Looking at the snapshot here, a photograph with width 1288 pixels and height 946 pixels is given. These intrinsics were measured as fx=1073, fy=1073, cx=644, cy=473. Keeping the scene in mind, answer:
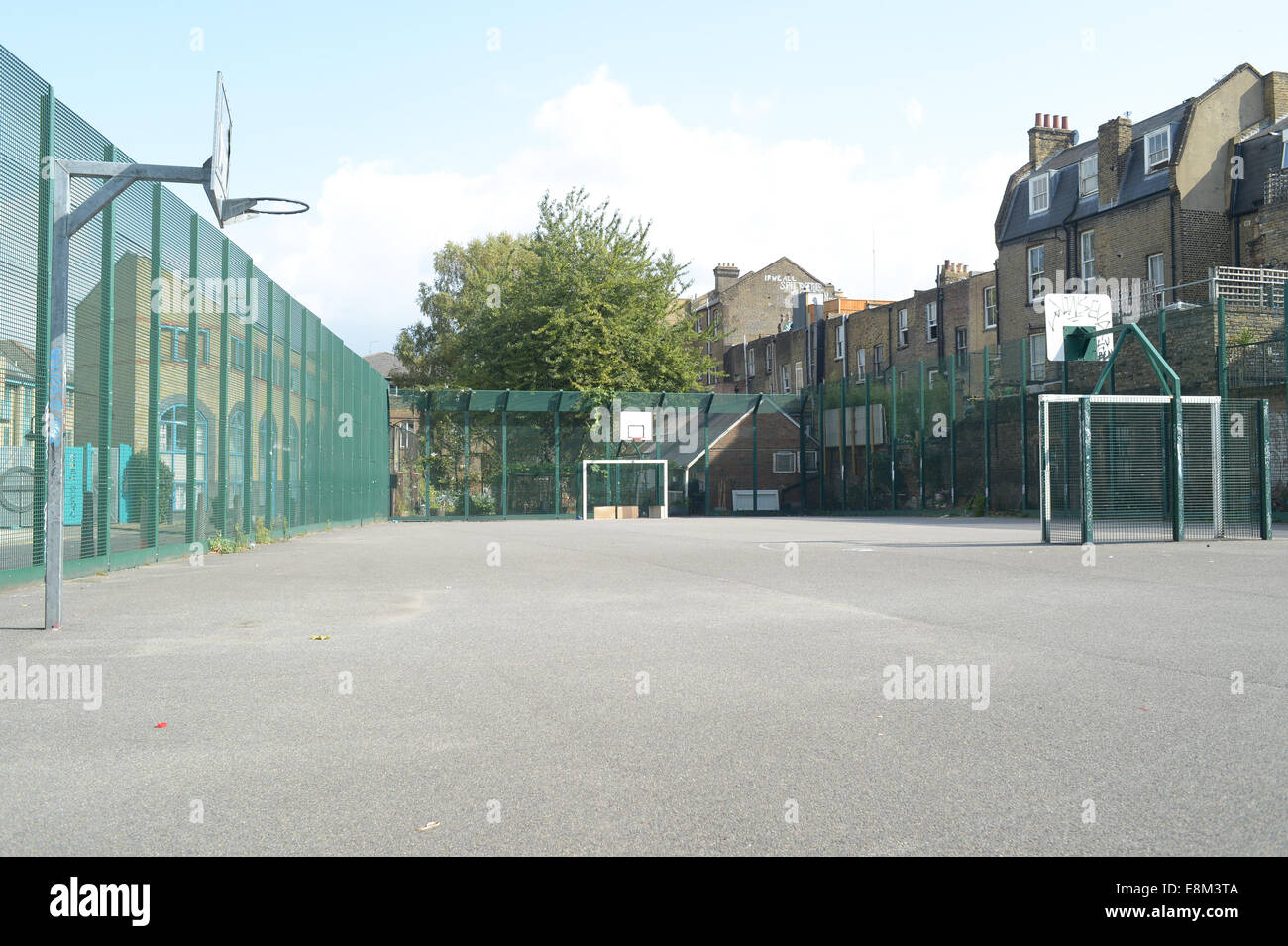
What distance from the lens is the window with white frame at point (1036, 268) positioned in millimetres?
40812

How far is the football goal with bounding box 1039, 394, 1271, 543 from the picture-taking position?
1764cm

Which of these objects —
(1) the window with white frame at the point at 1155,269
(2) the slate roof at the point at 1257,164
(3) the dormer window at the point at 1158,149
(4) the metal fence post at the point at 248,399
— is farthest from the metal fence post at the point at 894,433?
(4) the metal fence post at the point at 248,399

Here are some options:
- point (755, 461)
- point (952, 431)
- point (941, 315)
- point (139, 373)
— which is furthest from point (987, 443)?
point (139, 373)

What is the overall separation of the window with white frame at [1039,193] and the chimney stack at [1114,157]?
295cm

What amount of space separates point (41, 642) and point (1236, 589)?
405 inches

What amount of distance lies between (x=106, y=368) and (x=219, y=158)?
182 inches

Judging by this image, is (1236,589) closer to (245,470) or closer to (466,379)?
(245,470)

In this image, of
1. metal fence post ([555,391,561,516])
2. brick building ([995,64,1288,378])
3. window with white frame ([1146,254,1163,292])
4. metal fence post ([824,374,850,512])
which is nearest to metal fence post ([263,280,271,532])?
metal fence post ([555,391,561,516])

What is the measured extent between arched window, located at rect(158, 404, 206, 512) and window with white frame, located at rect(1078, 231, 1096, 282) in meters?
32.5

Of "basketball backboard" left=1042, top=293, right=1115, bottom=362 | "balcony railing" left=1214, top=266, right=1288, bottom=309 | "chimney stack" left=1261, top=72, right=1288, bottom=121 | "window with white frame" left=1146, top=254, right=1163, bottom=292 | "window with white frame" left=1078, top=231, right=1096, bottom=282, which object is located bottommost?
"basketball backboard" left=1042, top=293, right=1115, bottom=362

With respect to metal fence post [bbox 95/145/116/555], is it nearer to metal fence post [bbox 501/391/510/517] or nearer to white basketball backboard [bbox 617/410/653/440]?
metal fence post [bbox 501/391/510/517]
